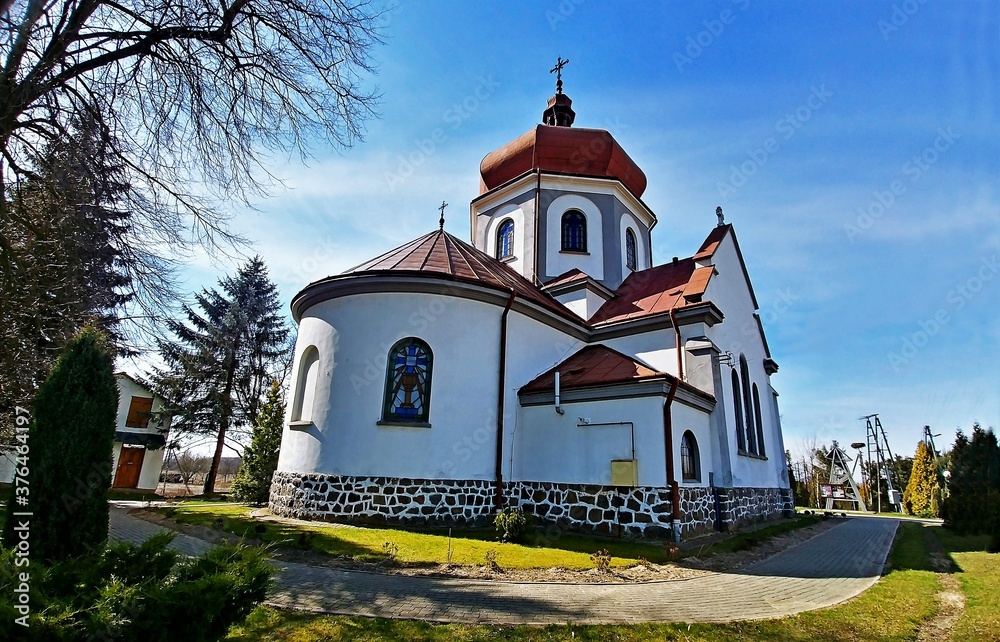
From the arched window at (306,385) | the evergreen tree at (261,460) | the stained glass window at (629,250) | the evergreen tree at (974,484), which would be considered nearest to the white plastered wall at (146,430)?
the evergreen tree at (261,460)

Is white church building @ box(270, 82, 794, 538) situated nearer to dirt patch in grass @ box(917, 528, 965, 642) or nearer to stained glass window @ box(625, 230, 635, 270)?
stained glass window @ box(625, 230, 635, 270)

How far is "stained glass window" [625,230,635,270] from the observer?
60.5 ft

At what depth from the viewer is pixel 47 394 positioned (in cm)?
488

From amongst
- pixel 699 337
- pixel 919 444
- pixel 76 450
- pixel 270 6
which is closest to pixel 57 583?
pixel 76 450

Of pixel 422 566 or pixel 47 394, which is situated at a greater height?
pixel 47 394

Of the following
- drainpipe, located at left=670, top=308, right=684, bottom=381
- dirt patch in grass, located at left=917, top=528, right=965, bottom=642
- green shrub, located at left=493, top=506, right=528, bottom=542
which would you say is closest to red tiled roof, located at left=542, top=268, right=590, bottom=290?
drainpipe, located at left=670, top=308, right=684, bottom=381

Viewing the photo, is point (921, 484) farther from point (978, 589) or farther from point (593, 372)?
point (593, 372)

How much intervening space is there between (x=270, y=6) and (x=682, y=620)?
8.82 meters

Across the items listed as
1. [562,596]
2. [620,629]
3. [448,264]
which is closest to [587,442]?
[562,596]

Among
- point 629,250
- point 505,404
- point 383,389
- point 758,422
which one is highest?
point 629,250

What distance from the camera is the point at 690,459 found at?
11500 millimetres

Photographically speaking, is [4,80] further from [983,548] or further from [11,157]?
[983,548]

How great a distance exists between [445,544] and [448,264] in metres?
6.59

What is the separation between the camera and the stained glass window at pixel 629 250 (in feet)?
60.5
